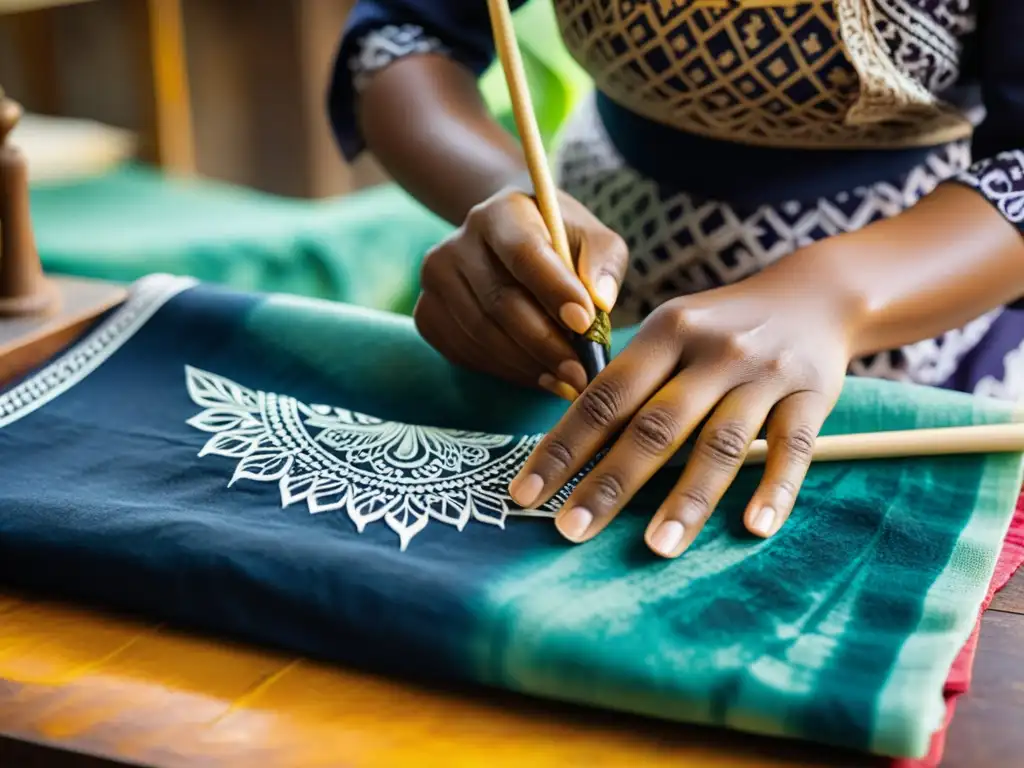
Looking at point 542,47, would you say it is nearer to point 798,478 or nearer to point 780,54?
point 780,54

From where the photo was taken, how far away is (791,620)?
44cm

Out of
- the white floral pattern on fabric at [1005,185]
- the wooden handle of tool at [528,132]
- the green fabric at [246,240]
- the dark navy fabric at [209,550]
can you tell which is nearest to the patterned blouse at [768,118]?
the white floral pattern on fabric at [1005,185]

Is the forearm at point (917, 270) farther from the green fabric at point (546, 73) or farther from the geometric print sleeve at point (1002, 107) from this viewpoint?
the green fabric at point (546, 73)

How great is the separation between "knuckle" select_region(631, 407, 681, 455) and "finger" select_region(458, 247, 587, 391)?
0.28 ft

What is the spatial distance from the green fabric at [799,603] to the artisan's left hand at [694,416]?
0.05 feet

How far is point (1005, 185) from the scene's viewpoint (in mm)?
637

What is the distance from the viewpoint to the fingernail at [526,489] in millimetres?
514

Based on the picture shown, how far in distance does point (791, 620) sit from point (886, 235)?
0.89 feet

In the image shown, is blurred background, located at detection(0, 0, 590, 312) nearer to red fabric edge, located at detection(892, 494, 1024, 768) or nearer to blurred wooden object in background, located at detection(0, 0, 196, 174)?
blurred wooden object in background, located at detection(0, 0, 196, 174)

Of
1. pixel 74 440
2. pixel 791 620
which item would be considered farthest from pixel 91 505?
pixel 791 620

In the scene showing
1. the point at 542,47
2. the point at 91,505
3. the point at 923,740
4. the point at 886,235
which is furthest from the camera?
the point at 542,47

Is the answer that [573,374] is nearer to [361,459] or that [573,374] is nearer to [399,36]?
[361,459]

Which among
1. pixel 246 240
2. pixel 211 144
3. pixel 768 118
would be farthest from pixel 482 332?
pixel 211 144

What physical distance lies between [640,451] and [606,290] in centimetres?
11
